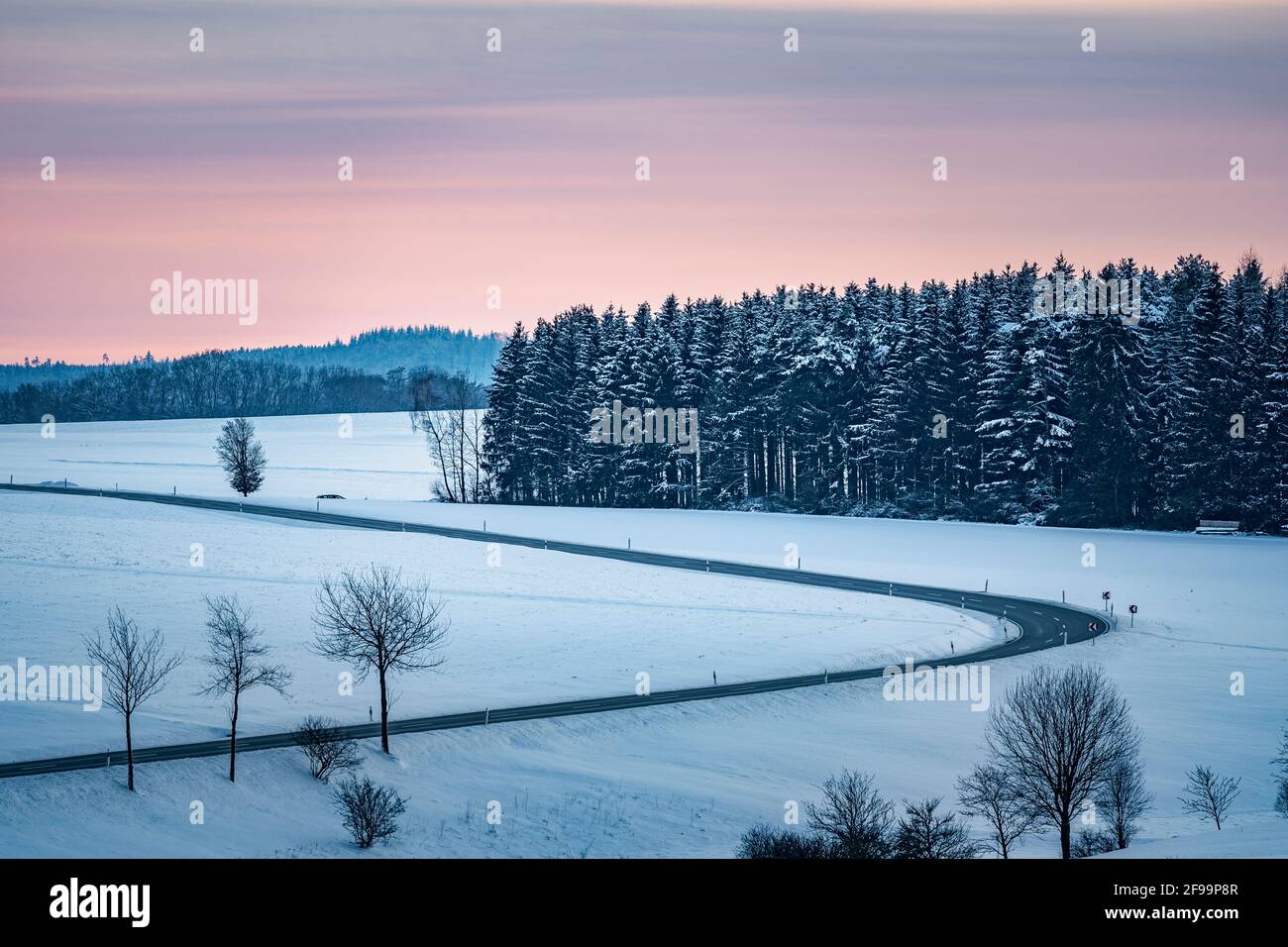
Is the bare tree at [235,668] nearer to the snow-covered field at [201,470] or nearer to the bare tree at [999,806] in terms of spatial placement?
the bare tree at [999,806]

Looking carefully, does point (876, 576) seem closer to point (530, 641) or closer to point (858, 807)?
point (530, 641)

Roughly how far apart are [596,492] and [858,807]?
9224cm

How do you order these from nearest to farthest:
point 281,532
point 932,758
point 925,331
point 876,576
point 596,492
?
point 932,758 → point 876,576 → point 281,532 → point 925,331 → point 596,492

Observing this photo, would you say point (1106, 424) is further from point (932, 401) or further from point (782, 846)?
point (782, 846)

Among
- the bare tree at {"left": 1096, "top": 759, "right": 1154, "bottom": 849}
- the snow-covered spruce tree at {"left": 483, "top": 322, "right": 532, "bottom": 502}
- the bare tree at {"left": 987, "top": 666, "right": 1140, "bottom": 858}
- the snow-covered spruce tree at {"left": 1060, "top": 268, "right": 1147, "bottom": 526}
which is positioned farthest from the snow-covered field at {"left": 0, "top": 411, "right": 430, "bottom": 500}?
the bare tree at {"left": 1096, "top": 759, "right": 1154, "bottom": 849}

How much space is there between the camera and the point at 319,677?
49.5 metres

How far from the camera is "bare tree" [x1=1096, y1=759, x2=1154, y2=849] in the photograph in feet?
107

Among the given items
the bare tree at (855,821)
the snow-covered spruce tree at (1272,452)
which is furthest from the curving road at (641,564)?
the snow-covered spruce tree at (1272,452)

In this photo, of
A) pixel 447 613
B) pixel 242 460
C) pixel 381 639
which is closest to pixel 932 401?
pixel 447 613

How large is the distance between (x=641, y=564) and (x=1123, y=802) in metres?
49.2

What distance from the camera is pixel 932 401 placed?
108m

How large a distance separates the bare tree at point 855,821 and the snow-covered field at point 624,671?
1914 millimetres
